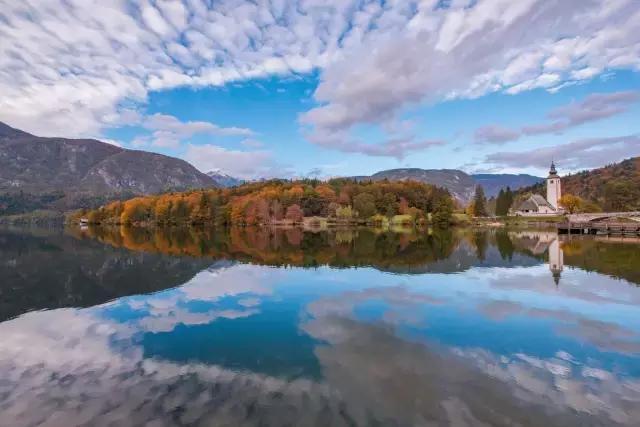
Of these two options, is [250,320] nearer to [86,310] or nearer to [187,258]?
[86,310]

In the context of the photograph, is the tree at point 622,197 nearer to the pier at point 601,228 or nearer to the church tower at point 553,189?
the church tower at point 553,189

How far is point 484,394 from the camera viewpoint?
33.9ft

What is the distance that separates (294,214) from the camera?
144m

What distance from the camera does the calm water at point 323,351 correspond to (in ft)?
31.4

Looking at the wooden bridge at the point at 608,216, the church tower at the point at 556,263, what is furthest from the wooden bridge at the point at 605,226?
the church tower at the point at 556,263

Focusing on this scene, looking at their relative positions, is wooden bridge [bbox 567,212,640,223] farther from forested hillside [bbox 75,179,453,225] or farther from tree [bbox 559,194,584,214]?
tree [bbox 559,194,584,214]

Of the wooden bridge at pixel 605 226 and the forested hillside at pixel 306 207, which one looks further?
the forested hillside at pixel 306 207

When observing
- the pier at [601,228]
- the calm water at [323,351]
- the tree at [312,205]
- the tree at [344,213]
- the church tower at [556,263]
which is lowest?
the church tower at [556,263]

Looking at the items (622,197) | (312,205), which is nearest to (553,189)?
(622,197)

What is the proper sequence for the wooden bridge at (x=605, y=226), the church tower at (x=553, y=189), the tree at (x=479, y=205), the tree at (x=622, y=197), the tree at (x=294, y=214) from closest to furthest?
the wooden bridge at (x=605, y=226)
the tree at (x=622, y=197)
the tree at (x=294, y=214)
the tree at (x=479, y=205)
the church tower at (x=553, y=189)

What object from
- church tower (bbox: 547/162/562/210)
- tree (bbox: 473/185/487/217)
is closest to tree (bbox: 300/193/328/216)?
tree (bbox: 473/185/487/217)

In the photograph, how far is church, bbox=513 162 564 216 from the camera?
15475cm


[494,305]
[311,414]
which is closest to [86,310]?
[311,414]

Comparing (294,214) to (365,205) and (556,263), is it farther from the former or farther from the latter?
(556,263)
